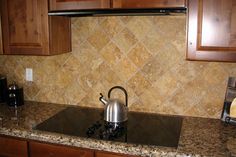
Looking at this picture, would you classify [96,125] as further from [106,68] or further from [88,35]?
[88,35]

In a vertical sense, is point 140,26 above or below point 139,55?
above

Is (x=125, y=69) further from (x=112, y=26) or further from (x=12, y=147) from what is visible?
(x=12, y=147)

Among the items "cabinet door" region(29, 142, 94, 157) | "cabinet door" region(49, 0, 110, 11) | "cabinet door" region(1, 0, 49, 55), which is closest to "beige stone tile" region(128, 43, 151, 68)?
"cabinet door" region(49, 0, 110, 11)

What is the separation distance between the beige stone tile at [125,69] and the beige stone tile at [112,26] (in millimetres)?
220

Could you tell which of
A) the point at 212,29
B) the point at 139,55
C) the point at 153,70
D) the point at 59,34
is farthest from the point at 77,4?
the point at 212,29

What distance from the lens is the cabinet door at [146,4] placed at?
150cm

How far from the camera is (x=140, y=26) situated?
1941 millimetres

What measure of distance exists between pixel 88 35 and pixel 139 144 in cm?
103

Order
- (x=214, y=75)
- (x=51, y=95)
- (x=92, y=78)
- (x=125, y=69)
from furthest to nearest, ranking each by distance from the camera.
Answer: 1. (x=51, y=95)
2. (x=92, y=78)
3. (x=125, y=69)
4. (x=214, y=75)

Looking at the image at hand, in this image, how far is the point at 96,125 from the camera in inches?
69.1

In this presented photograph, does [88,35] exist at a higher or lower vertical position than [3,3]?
lower

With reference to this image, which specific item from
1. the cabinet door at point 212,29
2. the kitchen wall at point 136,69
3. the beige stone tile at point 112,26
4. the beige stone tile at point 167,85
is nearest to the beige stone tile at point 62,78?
the kitchen wall at point 136,69

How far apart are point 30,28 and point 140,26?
81cm

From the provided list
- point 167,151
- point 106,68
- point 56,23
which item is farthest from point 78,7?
point 167,151
